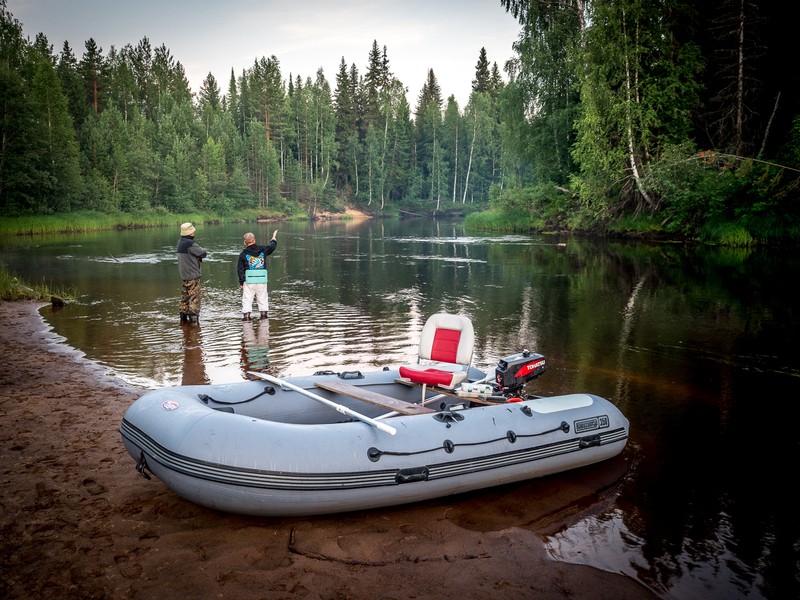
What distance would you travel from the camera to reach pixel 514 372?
20.7 feet

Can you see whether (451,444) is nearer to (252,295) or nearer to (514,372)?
(514,372)

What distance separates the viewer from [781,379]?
8508mm

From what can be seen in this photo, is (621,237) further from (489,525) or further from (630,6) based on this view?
(489,525)

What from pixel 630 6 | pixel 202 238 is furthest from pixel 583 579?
pixel 202 238

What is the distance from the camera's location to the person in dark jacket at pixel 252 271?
1138 cm

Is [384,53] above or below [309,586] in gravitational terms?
→ above

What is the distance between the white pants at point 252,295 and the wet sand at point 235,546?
6356 millimetres

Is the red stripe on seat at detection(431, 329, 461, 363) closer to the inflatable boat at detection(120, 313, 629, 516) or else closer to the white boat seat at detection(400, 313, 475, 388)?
the white boat seat at detection(400, 313, 475, 388)

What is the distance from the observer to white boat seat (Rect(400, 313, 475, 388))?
20.2ft

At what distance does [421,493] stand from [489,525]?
1.94 feet

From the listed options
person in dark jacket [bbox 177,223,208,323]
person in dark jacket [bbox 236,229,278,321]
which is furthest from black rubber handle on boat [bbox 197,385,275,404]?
person in dark jacket [bbox 177,223,208,323]

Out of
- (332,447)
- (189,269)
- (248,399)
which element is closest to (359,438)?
(332,447)

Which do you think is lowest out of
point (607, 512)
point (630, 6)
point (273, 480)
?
point (607, 512)

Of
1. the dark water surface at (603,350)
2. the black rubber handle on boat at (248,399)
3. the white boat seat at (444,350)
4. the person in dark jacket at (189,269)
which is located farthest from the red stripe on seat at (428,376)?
A: the person in dark jacket at (189,269)
